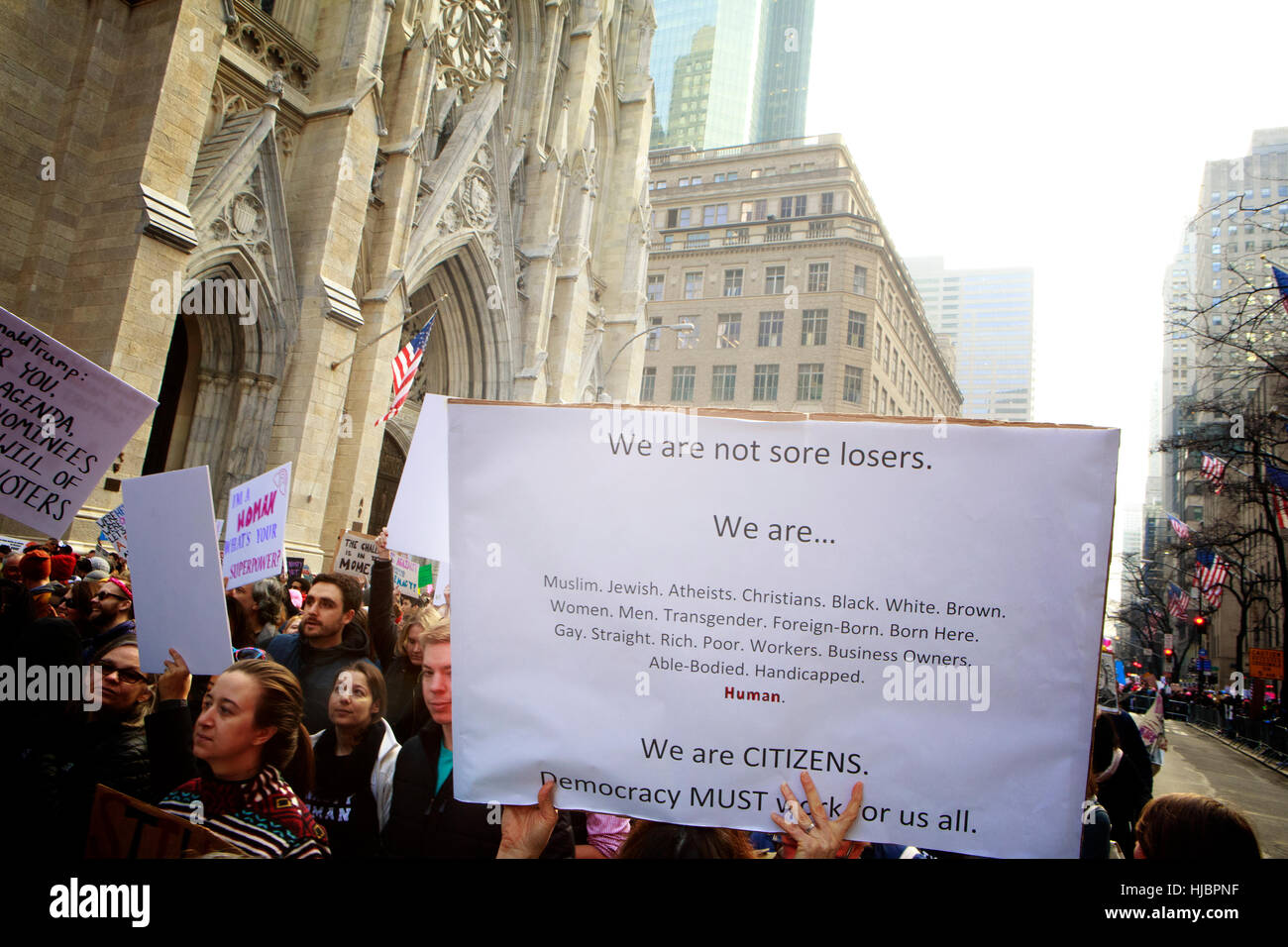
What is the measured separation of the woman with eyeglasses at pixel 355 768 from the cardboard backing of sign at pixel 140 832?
0.78 meters

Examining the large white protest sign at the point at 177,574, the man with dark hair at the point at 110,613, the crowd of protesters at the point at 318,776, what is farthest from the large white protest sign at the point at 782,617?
the man with dark hair at the point at 110,613

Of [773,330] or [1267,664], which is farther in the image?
[773,330]

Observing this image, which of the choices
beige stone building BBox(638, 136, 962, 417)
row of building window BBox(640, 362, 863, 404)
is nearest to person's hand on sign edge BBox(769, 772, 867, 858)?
row of building window BBox(640, 362, 863, 404)

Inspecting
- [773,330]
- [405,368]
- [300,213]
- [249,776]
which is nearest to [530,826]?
[249,776]

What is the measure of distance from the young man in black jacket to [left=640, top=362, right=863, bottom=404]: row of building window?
168ft

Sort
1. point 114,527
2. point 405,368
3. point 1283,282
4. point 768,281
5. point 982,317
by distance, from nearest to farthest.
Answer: point 1283,282
point 114,527
point 405,368
point 768,281
point 982,317

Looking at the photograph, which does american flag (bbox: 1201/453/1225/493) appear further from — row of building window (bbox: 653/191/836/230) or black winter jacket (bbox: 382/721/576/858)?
row of building window (bbox: 653/191/836/230)

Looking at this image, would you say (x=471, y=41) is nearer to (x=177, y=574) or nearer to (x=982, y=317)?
(x=177, y=574)

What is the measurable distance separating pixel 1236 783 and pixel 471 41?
89.8ft

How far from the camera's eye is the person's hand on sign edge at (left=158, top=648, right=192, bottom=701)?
3.47m

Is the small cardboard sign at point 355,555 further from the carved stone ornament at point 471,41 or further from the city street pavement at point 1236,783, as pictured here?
the carved stone ornament at point 471,41

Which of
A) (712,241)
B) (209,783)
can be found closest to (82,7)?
(209,783)

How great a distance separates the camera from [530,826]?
2.36 metres

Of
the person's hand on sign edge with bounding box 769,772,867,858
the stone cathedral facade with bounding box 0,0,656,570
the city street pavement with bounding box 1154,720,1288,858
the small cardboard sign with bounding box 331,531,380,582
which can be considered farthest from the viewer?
the stone cathedral facade with bounding box 0,0,656,570
